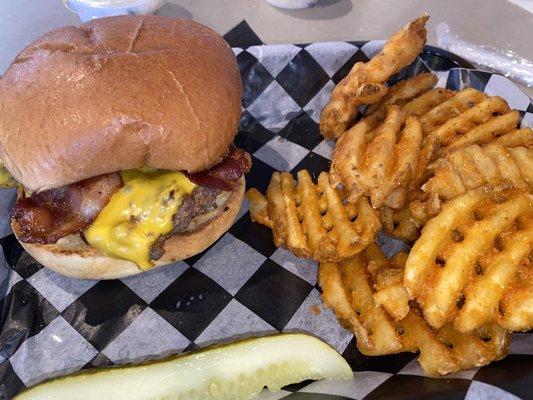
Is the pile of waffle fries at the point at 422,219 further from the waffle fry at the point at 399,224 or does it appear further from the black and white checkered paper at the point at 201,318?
the black and white checkered paper at the point at 201,318

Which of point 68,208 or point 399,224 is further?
point 399,224

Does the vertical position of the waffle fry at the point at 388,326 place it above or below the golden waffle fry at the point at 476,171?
below

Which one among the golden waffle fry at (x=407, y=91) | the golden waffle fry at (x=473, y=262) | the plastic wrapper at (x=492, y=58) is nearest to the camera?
the golden waffle fry at (x=473, y=262)

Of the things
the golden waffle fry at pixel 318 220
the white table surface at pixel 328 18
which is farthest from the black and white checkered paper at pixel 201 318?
the white table surface at pixel 328 18

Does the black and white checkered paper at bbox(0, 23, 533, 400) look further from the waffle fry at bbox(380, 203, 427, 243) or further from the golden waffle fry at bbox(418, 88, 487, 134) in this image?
the golden waffle fry at bbox(418, 88, 487, 134)

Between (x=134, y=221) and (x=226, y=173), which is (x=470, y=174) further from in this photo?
(x=134, y=221)

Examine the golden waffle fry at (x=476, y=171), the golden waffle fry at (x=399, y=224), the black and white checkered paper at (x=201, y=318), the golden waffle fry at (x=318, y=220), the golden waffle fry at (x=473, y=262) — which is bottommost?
the black and white checkered paper at (x=201, y=318)

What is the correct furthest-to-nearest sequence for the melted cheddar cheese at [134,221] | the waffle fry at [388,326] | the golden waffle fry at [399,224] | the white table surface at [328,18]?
the white table surface at [328,18] < the golden waffle fry at [399,224] < the melted cheddar cheese at [134,221] < the waffle fry at [388,326]

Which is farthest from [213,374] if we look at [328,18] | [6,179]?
[328,18]
